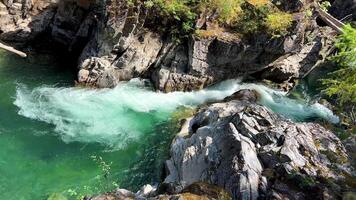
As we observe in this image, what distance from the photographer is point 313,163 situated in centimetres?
1309

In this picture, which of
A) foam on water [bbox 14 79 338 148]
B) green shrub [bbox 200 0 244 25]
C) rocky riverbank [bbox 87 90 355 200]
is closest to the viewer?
rocky riverbank [bbox 87 90 355 200]

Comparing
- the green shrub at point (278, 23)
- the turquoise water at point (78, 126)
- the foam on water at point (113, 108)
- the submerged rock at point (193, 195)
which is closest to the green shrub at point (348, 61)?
the submerged rock at point (193, 195)

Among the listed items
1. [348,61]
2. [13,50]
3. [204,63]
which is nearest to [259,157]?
[348,61]

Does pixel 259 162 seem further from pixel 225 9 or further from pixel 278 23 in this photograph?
pixel 225 9

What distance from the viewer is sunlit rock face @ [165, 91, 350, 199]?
11.9m

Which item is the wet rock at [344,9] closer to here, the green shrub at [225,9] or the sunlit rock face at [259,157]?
the green shrub at [225,9]

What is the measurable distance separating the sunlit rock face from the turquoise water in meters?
2.18

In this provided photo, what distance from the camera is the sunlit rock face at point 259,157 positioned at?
11883 millimetres

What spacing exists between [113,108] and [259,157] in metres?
10.2

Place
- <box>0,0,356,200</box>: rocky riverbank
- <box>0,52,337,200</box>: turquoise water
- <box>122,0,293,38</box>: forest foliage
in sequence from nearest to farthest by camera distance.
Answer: <box>0,0,356,200</box>: rocky riverbank → <box>0,52,337,200</box>: turquoise water → <box>122,0,293,38</box>: forest foliage

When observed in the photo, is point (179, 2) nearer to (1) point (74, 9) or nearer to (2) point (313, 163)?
(1) point (74, 9)

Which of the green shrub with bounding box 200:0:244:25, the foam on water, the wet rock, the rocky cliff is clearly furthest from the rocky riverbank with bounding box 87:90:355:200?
the wet rock

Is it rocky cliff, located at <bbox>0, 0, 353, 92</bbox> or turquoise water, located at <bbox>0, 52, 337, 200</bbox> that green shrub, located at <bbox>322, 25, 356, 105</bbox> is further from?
rocky cliff, located at <bbox>0, 0, 353, 92</bbox>

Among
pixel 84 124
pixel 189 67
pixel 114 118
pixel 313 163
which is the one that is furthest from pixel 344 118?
pixel 84 124
